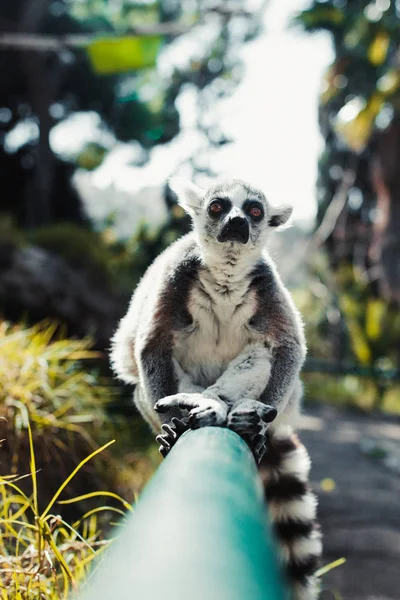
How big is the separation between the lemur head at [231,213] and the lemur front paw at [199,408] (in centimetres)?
79

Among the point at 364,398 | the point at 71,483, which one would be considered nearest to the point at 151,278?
the point at 71,483

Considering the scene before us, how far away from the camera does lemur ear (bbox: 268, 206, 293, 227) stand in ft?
8.56

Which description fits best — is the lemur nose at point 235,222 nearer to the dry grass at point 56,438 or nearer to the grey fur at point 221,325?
the grey fur at point 221,325

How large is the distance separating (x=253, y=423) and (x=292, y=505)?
37.9 inches

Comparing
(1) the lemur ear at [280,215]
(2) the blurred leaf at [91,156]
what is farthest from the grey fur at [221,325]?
(2) the blurred leaf at [91,156]

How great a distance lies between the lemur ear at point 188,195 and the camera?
2.62m

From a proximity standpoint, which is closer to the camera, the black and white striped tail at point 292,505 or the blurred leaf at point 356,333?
the black and white striped tail at point 292,505

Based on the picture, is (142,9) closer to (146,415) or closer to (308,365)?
(308,365)

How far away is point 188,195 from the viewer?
8.71ft

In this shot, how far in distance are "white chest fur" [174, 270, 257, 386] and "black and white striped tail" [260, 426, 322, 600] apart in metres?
0.39

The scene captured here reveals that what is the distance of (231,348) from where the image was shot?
7.25 ft

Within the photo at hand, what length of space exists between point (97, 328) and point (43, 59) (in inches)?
299

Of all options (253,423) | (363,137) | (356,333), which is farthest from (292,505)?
(356,333)

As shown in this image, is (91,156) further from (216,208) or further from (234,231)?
(234,231)
